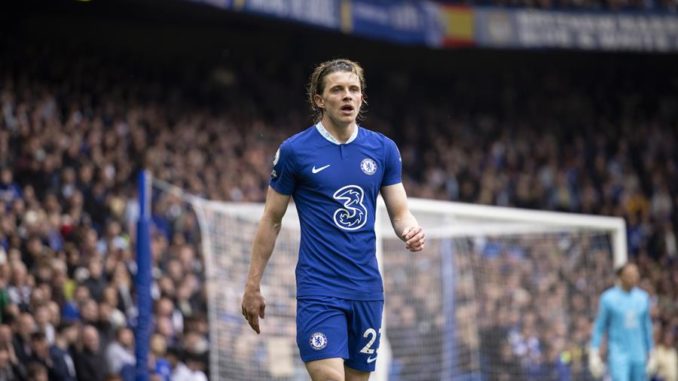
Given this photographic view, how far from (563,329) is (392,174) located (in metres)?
9.15

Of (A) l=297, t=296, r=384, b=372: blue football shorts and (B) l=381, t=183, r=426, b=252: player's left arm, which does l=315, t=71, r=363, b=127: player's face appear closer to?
(B) l=381, t=183, r=426, b=252: player's left arm

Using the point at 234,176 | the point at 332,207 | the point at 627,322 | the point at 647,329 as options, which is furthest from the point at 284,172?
the point at 234,176

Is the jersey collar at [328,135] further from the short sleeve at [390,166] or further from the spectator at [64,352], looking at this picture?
the spectator at [64,352]

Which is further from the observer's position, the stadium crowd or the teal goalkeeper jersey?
the stadium crowd

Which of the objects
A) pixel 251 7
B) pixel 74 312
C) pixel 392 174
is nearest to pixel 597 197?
pixel 251 7

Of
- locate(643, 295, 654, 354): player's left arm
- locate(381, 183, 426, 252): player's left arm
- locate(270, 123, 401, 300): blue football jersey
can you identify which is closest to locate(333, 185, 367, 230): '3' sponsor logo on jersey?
locate(270, 123, 401, 300): blue football jersey

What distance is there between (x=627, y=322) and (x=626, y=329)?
75mm

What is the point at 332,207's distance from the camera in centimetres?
657

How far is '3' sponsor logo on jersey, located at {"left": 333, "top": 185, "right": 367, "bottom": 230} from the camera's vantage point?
6.57 meters

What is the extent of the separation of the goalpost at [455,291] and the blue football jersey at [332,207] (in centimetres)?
652

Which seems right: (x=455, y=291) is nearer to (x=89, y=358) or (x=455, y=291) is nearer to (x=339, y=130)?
(x=89, y=358)

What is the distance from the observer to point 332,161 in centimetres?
659

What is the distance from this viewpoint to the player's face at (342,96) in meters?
6.54

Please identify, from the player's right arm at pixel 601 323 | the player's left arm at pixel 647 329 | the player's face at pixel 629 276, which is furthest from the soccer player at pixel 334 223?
the player's left arm at pixel 647 329
